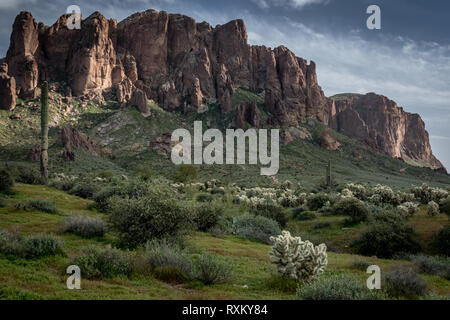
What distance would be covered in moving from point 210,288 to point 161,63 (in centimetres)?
15481

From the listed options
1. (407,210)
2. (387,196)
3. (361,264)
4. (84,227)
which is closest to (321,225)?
(407,210)

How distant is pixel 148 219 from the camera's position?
12414mm

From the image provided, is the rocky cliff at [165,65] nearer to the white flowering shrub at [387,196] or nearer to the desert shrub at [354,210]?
the white flowering shrub at [387,196]

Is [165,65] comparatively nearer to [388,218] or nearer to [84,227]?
[388,218]

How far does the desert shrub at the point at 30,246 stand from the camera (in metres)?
8.76

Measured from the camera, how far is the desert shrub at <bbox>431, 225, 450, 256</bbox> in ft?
49.7

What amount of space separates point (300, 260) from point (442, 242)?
39.1ft

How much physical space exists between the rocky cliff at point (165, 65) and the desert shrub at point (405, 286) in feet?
353

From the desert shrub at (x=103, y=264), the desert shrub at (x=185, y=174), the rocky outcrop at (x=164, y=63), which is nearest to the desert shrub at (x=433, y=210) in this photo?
the desert shrub at (x=103, y=264)

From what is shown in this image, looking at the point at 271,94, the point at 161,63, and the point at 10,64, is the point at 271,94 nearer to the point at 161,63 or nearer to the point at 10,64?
the point at 161,63

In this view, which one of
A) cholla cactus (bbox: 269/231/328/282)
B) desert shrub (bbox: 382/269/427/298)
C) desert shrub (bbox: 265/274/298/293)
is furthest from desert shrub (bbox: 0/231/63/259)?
desert shrub (bbox: 382/269/427/298)

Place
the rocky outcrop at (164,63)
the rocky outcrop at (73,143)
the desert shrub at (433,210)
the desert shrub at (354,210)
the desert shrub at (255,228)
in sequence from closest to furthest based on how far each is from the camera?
the desert shrub at (255,228) < the desert shrub at (433,210) < the desert shrub at (354,210) < the rocky outcrop at (73,143) < the rocky outcrop at (164,63)

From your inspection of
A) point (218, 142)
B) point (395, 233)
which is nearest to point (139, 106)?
point (218, 142)

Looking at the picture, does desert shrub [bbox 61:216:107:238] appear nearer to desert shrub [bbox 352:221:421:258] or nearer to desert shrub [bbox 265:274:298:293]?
desert shrub [bbox 265:274:298:293]
